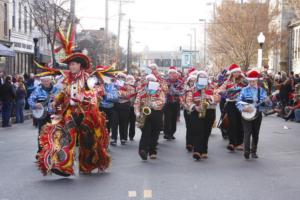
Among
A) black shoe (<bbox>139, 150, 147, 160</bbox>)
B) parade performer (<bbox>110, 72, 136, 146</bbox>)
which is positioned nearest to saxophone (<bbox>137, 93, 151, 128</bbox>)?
black shoe (<bbox>139, 150, 147, 160</bbox>)

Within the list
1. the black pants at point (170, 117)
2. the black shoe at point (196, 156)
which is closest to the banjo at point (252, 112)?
the black shoe at point (196, 156)

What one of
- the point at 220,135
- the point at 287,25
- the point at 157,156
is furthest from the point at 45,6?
the point at 287,25

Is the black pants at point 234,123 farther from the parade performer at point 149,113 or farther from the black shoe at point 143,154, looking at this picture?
the black shoe at point 143,154

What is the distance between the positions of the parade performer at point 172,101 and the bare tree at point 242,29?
2798 centimetres

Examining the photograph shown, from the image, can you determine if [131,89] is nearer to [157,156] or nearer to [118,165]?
[157,156]

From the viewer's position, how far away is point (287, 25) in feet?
154

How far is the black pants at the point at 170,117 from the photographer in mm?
15008

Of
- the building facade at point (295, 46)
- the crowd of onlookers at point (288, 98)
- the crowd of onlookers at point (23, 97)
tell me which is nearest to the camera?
the crowd of onlookers at point (23, 97)

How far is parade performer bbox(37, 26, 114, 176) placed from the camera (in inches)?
359

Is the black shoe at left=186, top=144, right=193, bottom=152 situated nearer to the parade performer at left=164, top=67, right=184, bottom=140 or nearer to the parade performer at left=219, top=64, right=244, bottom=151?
the parade performer at left=219, top=64, right=244, bottom=151

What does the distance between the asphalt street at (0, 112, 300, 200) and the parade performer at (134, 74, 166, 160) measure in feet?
1.02

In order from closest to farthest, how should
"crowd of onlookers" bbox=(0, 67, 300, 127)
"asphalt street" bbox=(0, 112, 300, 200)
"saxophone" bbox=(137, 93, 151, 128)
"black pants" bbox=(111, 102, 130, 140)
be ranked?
"asphalt street" bbox=(0, 112, 300, 200) < "saxophone" bbox=(137, 93, 151, 128) < "black pants" bbox=(111, 102, 130, 140) < "crowd of onlookers" bbox=(0, 67, 300, 127)

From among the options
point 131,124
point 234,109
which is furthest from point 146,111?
point 131,124

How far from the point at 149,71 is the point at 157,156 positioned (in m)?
2.60
